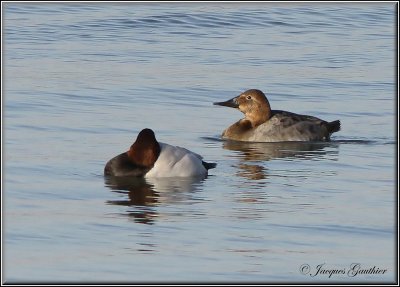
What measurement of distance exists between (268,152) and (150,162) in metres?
2.91

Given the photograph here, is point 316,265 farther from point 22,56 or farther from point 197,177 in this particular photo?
point 22,56

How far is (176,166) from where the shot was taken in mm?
15031

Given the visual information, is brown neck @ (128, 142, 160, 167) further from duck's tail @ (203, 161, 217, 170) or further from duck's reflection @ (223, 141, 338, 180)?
duck's reflection @ (223, 141, 338, 180)

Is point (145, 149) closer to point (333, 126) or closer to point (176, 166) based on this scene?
point (176, 166)

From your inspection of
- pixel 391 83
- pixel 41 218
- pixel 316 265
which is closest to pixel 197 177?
pixel 41 218

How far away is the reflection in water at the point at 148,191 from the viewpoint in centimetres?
1305

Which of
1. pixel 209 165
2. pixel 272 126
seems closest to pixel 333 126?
pixel 272 126

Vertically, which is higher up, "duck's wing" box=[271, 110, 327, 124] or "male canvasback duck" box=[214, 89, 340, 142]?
"duck's wing" box=[271, 110, 327, 124]

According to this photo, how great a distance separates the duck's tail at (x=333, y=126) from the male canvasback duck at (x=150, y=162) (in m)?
3.70

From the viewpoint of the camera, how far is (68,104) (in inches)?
775

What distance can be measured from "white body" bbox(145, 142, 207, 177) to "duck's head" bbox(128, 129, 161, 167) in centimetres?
8

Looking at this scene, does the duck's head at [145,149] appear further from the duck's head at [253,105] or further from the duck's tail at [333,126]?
the duck's head at [253,105]

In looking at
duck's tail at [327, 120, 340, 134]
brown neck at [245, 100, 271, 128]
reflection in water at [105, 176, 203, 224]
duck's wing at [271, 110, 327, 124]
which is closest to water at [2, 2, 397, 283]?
reflection in water at [105, 176, 203, 224]

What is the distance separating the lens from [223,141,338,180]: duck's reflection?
16000mm
